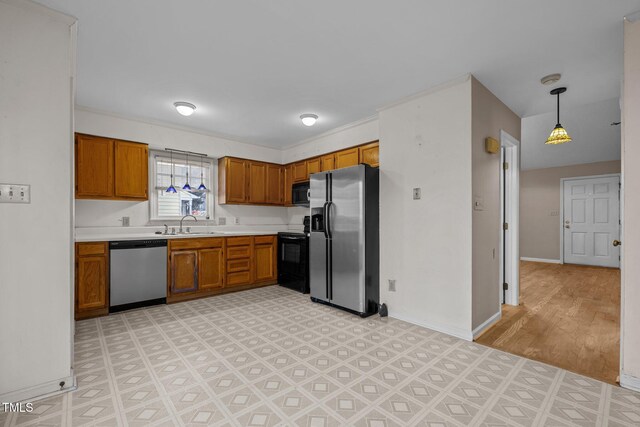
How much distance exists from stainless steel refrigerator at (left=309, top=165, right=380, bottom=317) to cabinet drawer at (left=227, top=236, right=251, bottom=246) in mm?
1322

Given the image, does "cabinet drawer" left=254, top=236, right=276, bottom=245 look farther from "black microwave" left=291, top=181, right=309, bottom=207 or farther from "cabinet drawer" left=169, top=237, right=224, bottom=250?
"black microwave" left=291, top=181, right=309, bottom=207

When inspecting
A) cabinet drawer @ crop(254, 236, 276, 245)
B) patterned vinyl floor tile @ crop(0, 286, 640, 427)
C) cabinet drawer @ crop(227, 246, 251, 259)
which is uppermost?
cabinet drawer @ crop(254, 236, 276, 245)

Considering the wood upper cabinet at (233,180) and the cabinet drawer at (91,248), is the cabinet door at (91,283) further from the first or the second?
the wood upper cabinet at (233,180)

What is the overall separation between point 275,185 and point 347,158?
176cm

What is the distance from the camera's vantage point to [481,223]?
2957 mm

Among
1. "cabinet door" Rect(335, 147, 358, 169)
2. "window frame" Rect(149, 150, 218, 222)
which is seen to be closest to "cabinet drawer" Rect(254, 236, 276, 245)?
"window frame" Rect(149, 150, 218, 222)

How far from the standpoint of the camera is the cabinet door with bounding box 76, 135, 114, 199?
→ 11.7 ft

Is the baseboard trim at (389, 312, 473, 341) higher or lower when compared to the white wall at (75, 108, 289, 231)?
lower

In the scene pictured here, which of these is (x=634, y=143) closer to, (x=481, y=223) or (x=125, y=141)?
(x=481, y=223)

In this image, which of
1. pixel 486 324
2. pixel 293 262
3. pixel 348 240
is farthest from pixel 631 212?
pixel 293 262

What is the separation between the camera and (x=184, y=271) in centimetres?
399

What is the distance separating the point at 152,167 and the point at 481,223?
15.1 feet

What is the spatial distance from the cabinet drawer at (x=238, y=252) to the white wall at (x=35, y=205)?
2440mm

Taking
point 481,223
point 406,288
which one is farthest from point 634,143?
point 406,288
